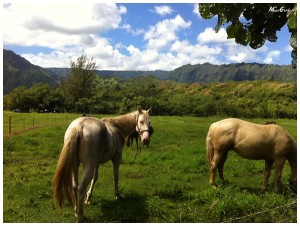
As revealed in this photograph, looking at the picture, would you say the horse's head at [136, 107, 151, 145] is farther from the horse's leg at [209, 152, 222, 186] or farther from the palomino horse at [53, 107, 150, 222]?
the horse's leg at [209, 152, 222, 186]

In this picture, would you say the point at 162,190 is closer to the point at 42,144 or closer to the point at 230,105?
the point at 42,144

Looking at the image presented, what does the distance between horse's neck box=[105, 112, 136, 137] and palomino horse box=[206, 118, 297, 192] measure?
7.93 ft

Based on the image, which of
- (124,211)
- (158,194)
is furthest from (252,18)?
(158,194)

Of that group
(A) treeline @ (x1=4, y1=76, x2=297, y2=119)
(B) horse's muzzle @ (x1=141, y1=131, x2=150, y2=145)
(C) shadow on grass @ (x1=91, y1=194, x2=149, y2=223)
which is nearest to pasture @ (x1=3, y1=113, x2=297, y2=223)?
(C) shadow on grass @ (x1=91, y1=194, x2=149, y2=223)

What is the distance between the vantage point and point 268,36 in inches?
150

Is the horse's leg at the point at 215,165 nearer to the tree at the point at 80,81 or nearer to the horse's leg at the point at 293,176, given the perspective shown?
the horse's leg at the point at 293,176

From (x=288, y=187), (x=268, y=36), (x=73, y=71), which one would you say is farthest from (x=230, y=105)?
(x=268, y=36)

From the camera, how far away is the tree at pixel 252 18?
3.54m

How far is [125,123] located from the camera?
7.92m

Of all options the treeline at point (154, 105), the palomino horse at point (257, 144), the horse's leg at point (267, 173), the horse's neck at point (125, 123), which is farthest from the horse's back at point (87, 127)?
the treeline at point (154, 105)

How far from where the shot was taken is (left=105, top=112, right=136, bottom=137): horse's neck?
309 inches

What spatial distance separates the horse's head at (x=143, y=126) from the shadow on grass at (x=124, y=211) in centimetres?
134

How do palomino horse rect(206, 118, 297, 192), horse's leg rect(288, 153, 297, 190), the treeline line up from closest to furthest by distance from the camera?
1. horse's leg rect(288, 153, 297, 190)
2. palomino horse rect(206, 118, 297, 192)
3. the treeline

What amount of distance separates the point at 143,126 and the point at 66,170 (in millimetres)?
2336
